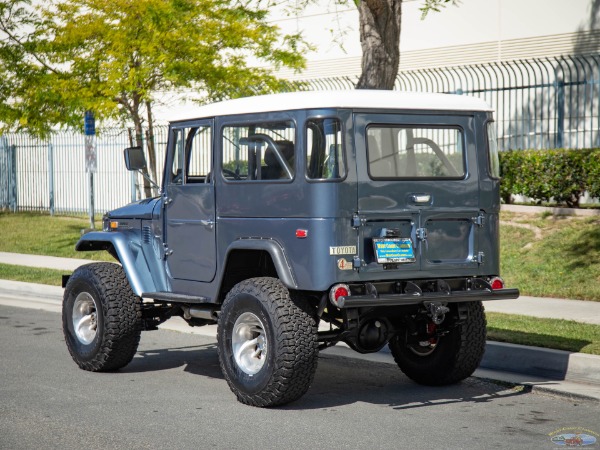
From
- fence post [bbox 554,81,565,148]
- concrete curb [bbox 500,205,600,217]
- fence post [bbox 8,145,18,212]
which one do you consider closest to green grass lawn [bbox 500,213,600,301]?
concrete curb [bbox 500,205,600,217]

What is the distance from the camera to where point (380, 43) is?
14422 mm

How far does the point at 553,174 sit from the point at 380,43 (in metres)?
4.07

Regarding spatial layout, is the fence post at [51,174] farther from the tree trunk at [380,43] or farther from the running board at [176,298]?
the running board at [176,298]

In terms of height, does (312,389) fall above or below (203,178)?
below

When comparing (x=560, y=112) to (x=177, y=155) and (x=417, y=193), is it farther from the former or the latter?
(x=417, y=193)

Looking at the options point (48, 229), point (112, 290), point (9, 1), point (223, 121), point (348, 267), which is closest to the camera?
point (348, 267)

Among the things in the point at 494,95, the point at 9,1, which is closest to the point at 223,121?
the point at 494,95

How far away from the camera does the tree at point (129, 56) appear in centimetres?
2008

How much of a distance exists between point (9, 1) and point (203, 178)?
1684cm

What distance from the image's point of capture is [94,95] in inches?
802

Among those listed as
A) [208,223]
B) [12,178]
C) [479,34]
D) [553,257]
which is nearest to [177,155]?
[208,223]

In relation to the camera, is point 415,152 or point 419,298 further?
point 415,152

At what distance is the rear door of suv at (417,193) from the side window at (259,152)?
0.55m

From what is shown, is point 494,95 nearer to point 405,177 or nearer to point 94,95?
point 94,95
